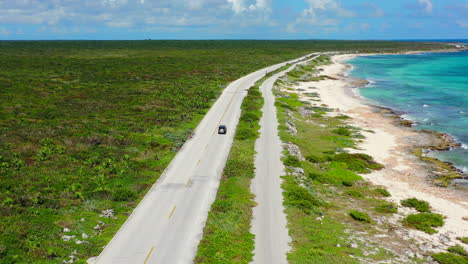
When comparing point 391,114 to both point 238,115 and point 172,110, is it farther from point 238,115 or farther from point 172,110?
point 172,110

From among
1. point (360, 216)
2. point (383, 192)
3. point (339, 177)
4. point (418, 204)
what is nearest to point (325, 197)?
point (360, 216)

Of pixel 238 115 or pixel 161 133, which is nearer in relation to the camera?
pixel 161 133

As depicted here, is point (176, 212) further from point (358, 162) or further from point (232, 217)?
point (358, 162)

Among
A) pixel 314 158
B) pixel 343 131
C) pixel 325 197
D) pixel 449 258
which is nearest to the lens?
pixel 449 258

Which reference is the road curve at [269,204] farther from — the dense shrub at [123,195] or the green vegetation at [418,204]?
the green vegetation at [418,204]

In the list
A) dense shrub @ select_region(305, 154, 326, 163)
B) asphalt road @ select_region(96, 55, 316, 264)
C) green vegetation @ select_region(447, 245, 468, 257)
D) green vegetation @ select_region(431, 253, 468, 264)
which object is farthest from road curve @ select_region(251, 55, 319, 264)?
green vegetation @ select_region(447, 245, 468, 257)

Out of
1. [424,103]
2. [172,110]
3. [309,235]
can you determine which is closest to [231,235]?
[309,235]
